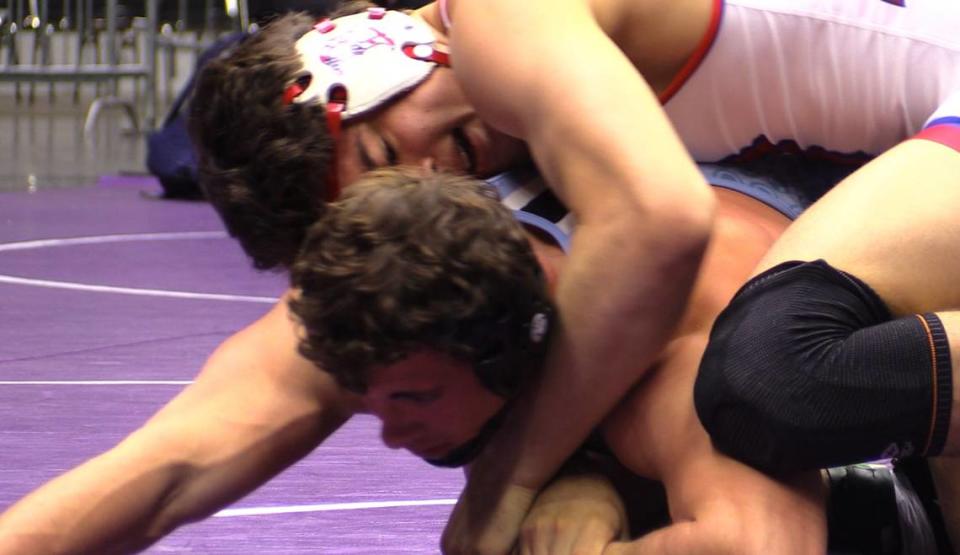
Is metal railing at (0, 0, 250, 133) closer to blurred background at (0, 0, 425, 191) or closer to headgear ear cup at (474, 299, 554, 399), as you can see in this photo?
blurred background at (0, 0, 425, 191)

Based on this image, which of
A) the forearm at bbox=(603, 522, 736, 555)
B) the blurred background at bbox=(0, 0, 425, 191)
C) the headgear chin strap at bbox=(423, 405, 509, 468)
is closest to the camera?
the forearm at bbox=(603, 522, 736, 555)

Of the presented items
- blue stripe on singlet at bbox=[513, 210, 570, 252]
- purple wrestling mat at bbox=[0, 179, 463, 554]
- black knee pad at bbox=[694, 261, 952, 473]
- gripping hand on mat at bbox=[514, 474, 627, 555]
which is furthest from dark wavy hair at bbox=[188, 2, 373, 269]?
black knee pad at bbox=[694, 261, 952, 473]

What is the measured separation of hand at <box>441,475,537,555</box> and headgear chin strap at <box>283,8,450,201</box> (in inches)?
18.2

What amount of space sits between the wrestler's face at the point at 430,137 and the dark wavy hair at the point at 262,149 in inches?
2.0

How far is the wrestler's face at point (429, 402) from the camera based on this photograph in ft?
5.81

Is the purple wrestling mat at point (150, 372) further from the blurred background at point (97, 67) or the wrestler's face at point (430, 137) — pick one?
the blurred background at point (97, 67)

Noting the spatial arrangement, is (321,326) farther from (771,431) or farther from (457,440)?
(771,431)

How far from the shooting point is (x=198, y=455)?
78.0 inches

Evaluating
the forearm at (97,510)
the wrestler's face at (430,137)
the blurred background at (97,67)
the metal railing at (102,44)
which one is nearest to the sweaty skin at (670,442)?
the wrestler's face at (430,137)

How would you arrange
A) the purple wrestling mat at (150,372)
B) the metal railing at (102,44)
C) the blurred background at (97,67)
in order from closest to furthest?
the purple wrestling mat at (150,372) < the blurred background at (97,67) < the metal railing at (102,44)

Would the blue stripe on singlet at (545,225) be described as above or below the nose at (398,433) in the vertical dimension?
above

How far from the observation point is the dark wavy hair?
2102 millimetres

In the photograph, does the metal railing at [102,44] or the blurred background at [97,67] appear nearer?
the blurred background at [97,67]

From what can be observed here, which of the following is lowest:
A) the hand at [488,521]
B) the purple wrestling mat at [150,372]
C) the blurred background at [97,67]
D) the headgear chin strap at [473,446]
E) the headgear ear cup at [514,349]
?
the blurred background at [97,67]
